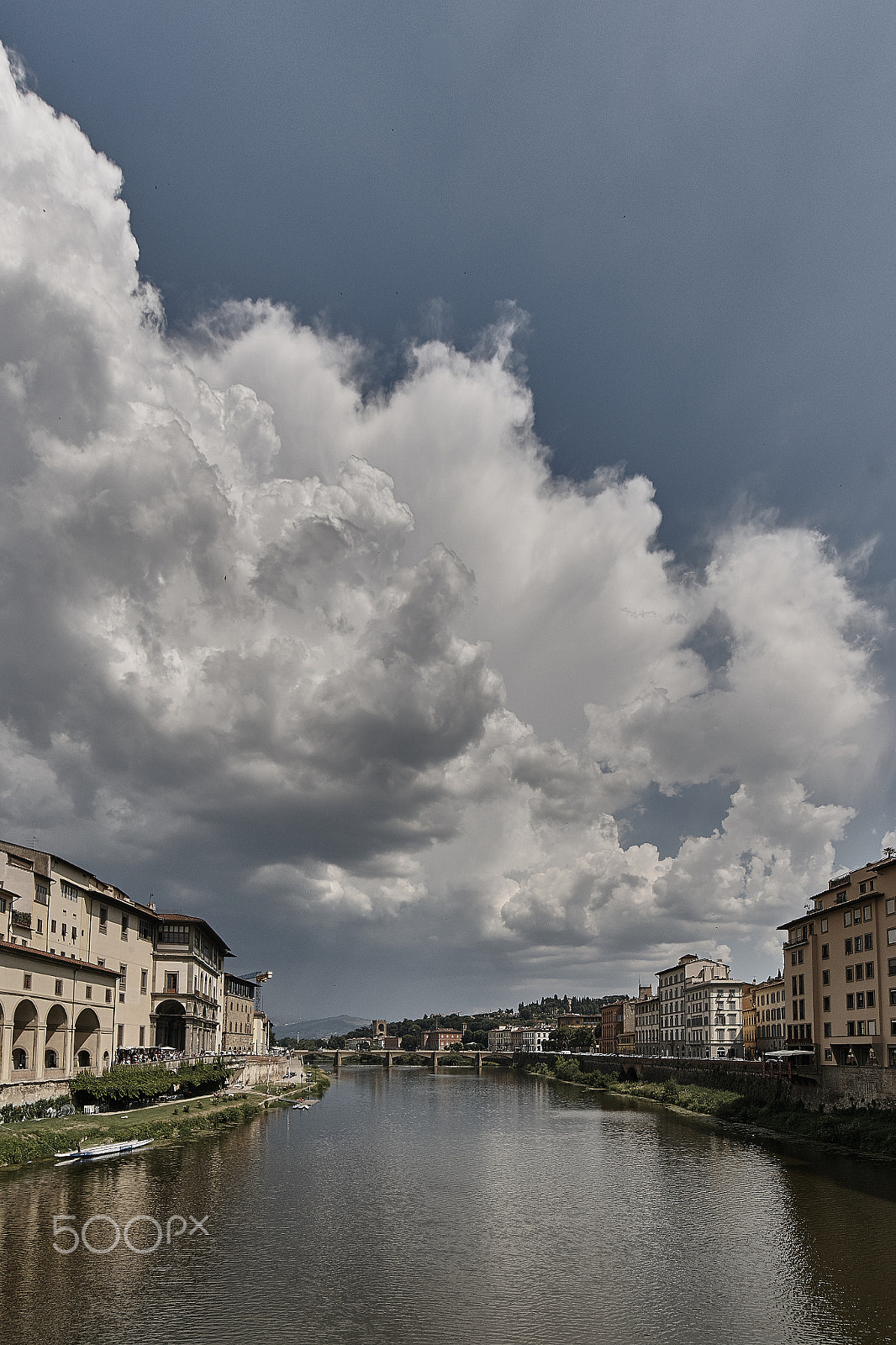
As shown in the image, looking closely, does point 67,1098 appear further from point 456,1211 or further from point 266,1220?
point 456,1211

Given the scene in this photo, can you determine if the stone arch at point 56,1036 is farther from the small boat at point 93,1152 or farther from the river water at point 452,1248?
the small boat at point 93,1152

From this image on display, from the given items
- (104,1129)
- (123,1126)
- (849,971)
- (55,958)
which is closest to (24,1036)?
(55,958)

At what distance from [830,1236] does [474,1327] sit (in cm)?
2058

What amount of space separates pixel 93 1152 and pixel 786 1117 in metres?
57.1

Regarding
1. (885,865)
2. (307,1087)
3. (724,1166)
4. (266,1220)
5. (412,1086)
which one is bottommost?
(412,1086)

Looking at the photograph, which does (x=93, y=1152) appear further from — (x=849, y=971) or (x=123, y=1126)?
(x=849, y=971)

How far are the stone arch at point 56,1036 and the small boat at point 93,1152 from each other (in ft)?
51.0

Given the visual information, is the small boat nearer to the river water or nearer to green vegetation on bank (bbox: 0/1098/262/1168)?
green vegetation on bank (bbox: 0/1098/262/1168)

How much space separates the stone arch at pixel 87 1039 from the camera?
249ft

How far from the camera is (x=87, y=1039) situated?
76.8 meters

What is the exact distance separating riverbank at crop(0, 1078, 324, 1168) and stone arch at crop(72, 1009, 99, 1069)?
785 cm

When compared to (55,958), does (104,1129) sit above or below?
below

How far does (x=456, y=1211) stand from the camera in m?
47.7

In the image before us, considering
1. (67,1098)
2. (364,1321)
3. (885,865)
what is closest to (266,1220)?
(364,1321)
